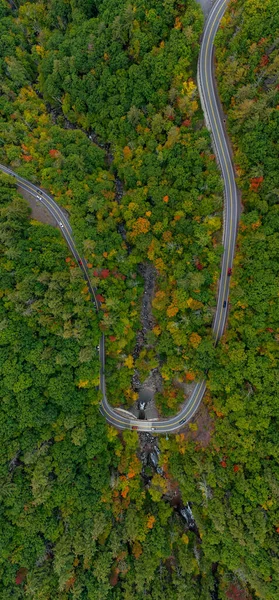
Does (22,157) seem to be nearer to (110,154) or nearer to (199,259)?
(110,154)

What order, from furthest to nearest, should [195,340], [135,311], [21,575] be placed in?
1. [135,311]
2. [195,340]
3. [21,575]

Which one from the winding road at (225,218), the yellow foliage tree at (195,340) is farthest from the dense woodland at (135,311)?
the winding road at (225,218)

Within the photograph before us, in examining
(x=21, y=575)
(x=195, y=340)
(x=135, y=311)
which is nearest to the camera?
(x=21, y=575)

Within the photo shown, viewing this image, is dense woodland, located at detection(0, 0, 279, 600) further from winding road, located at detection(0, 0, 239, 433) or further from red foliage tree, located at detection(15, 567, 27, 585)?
winding road, located at detection(0, 0, 239, 433)

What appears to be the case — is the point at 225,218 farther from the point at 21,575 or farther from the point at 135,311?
the point at 21,575

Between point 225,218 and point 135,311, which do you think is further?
point 135,311

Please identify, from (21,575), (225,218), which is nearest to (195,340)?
(225,218)

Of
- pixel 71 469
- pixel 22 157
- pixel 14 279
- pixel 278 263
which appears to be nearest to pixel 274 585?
pixel 71 469

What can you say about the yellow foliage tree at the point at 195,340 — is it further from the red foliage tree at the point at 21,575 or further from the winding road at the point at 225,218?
the red foliage tree at the point at 21,575
